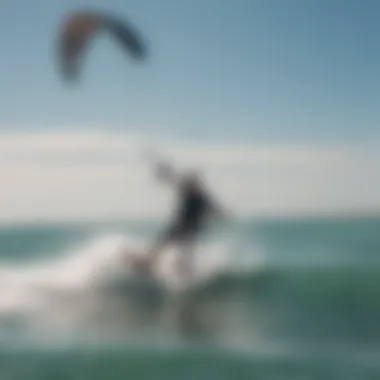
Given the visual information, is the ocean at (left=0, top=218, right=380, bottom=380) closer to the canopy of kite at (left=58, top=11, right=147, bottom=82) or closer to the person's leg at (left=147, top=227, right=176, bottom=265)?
the person's leg at (left=147, top=227, right=176, bottom=265)

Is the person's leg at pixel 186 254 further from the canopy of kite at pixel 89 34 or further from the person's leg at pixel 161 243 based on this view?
the canopy of kite at pixel 89 34

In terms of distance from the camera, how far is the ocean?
1622 millimetres

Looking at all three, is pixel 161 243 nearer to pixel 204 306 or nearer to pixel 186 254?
pixel 186 254

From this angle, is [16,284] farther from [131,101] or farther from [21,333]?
[131,101]

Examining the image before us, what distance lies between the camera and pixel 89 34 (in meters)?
1.64

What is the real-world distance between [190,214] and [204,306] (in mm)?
199

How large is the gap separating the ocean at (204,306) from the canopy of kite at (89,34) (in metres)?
0.36

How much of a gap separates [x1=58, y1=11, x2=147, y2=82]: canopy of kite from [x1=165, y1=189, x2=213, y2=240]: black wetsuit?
0.31 meters

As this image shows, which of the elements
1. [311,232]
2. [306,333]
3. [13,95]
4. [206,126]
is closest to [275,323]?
[306,333]

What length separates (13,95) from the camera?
168 centimetres

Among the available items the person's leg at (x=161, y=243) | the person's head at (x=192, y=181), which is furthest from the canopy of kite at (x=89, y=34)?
the person's leg at (x=161, y=243)

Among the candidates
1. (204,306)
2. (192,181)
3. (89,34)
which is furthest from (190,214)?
(89,34)

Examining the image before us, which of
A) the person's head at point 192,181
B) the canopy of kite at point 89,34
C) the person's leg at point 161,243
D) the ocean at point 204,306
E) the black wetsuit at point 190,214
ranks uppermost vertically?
the canopy of kite at point 89,34

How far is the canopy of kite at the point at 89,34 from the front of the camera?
1.63m
